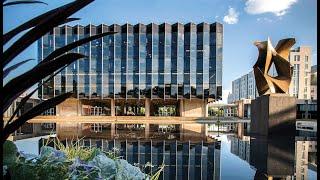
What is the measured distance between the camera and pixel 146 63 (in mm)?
42562

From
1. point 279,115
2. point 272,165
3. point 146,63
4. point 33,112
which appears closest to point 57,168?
point 33,112

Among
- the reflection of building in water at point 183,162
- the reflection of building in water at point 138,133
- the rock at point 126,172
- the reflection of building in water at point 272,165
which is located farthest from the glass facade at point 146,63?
the rock at point 126,172

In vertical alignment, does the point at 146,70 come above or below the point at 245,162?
above

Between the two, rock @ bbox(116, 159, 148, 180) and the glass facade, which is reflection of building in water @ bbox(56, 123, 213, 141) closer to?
rock @ bbox(116, 159, 148, 180)

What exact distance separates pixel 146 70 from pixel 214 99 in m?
10.3

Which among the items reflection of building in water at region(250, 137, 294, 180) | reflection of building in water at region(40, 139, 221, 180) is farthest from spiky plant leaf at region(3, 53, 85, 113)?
reflection of building in water at region(250, 137, 294, 180)

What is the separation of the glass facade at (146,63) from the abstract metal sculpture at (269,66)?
23.0m

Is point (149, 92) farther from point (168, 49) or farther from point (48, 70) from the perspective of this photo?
point (48, 70)

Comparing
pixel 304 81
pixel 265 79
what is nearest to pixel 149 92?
pixel 265 79

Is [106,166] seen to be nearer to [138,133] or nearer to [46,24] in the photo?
[46,24]

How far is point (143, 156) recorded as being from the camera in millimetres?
9008

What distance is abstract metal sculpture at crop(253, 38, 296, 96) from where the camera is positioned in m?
17.9

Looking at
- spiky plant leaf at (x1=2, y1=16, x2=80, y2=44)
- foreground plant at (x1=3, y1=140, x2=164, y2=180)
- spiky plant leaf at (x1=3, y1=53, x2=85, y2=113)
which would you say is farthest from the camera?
→ foreground plant at (x1=3, y1=140, x2=164, y2=180)

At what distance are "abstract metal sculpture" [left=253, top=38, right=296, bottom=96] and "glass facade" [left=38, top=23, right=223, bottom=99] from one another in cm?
2302
